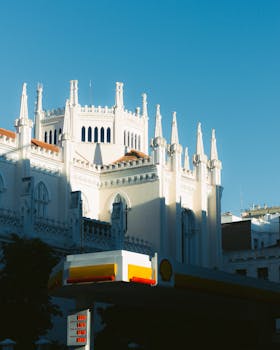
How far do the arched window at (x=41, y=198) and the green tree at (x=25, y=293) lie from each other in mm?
18756

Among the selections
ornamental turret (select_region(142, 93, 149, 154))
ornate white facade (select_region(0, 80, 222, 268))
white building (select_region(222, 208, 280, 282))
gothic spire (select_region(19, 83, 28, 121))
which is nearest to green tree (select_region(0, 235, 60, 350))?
ornate white facade (select_region(0, 80, 222, 268))

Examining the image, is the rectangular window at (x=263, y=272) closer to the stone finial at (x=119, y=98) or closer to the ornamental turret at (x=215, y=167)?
the ornamental turret at (x=215, y=167)

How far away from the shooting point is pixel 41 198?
5512 centimetres

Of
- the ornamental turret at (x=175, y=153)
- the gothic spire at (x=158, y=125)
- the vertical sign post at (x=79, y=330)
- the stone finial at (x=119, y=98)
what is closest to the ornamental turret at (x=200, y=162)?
the ornamental turret at (x=175, y=153)

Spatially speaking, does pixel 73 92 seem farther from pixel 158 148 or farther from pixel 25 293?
pixel 25 293

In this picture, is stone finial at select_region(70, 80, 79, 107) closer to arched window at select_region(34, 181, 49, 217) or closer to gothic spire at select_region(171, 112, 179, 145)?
gothic spire at select_region(171, 112, 179, 145)

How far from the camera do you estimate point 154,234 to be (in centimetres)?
5884

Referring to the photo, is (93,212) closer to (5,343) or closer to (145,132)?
(145,132)

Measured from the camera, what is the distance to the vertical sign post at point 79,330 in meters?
22.1

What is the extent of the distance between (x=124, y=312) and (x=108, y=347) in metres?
1.75

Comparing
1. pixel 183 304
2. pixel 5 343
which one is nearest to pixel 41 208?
pixel 5 343

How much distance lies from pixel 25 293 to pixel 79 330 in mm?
11968

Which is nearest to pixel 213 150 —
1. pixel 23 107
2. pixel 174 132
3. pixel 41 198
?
pixel 174 132

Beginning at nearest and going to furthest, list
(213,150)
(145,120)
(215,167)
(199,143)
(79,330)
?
1. (79,330)
2. (199,143)
3. (215,167)
4. (213,150)
5. (145,120)
